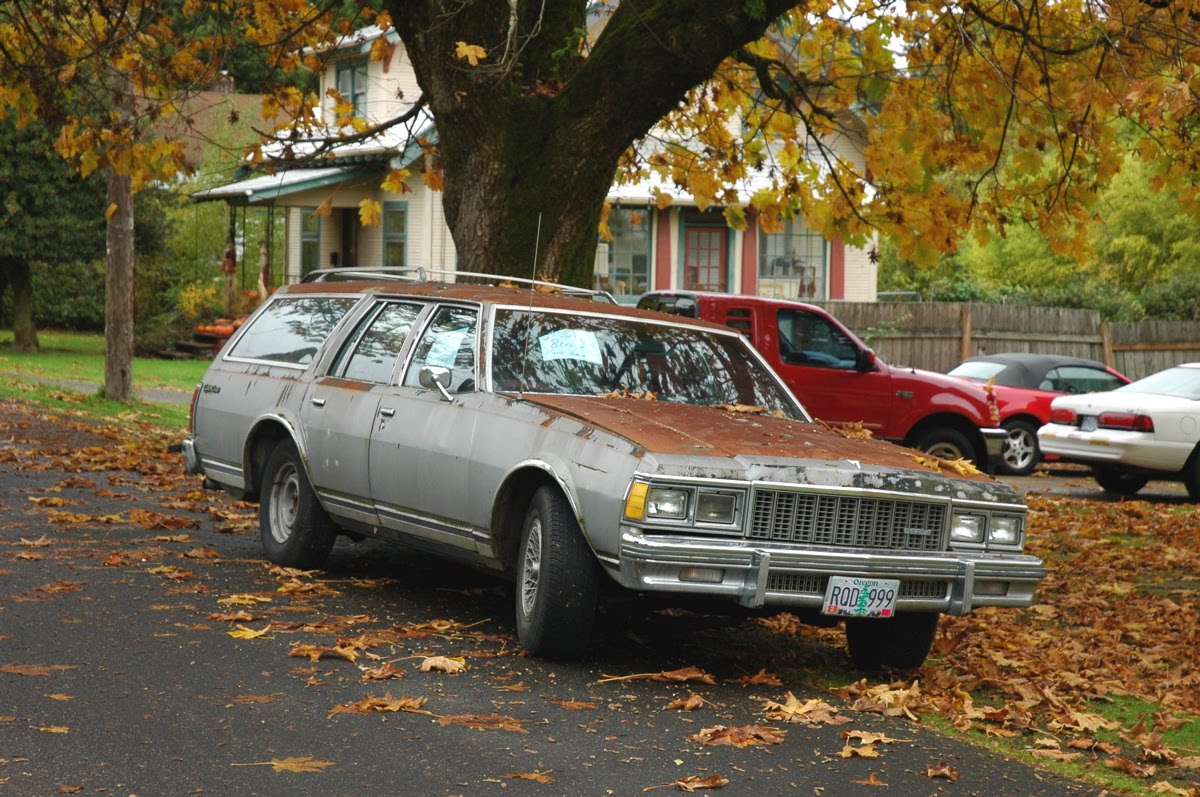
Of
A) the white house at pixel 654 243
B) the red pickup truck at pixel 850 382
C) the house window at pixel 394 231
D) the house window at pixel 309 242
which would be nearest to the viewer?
the red pickup truck at pixel 850 382

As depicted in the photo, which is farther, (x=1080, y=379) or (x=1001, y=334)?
(x=1001, y=334)

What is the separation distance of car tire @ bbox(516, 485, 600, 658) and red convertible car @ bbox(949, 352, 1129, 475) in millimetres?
13613

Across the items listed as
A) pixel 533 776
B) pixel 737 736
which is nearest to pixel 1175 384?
pixel 737 736

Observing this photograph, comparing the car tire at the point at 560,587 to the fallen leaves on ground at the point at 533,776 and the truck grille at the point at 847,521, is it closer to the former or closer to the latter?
A: the truck grille at the point at 847,521

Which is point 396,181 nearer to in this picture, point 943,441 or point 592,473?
point 943,441

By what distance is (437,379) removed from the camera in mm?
8062

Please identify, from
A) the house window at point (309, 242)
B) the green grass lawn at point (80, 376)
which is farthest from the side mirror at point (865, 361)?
the house window at point (309, 242)

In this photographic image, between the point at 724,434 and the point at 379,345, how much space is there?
8.58ft

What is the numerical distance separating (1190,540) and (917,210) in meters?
3.49

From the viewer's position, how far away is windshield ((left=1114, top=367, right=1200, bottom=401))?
17.2 m

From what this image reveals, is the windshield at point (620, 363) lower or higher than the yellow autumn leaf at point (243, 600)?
higher

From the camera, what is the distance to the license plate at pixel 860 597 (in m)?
6.82

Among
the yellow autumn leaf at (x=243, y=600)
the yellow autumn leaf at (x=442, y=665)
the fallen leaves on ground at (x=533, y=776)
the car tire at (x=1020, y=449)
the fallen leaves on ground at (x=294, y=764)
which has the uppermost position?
the car tire at (x=1020, y=449)

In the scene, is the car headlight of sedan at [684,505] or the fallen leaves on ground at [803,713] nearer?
the fallen leaves on ground at [803,713]
